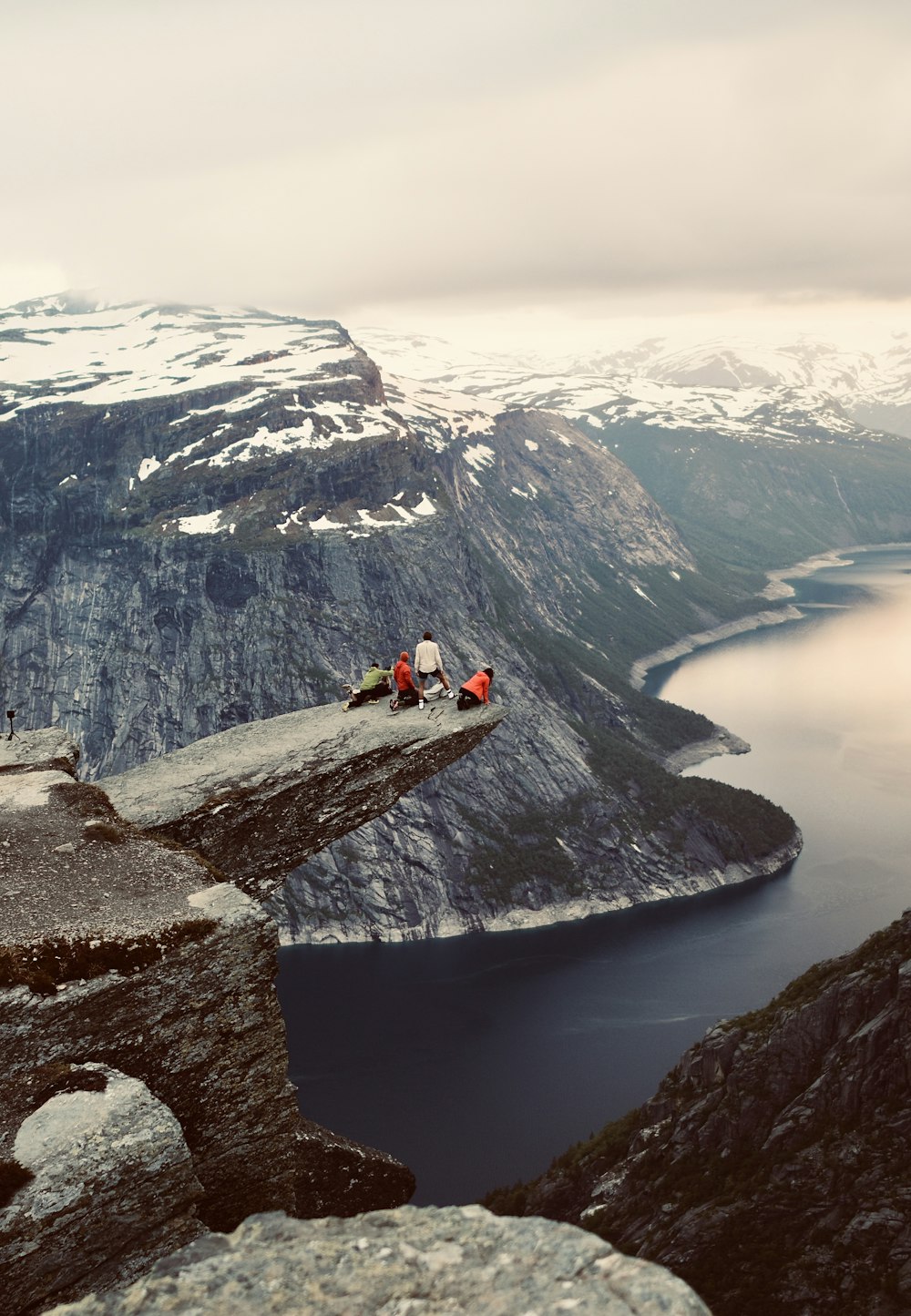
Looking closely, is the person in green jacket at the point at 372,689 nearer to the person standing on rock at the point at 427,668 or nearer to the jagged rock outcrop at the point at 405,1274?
the person standing on rock at the point at 427,668

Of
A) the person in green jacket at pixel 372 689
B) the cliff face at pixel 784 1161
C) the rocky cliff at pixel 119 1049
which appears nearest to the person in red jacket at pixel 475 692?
the person in green jacket at pixel 372 689

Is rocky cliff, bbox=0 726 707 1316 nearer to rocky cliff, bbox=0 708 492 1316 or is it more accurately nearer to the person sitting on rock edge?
rocky cliff, bbox=0 708 492 1316

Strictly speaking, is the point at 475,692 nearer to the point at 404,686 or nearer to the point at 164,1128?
the point at 404,686

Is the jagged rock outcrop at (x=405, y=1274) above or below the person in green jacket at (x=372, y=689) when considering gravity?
below

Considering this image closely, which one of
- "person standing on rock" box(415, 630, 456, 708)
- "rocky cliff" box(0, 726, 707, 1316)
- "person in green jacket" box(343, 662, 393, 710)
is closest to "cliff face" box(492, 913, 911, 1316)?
"person standing on rock" box(415, 630, 456, 708)

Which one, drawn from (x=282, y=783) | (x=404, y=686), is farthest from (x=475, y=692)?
(x=282, y=783)

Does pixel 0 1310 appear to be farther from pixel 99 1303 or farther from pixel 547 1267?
Answer: pixel 547 1267
